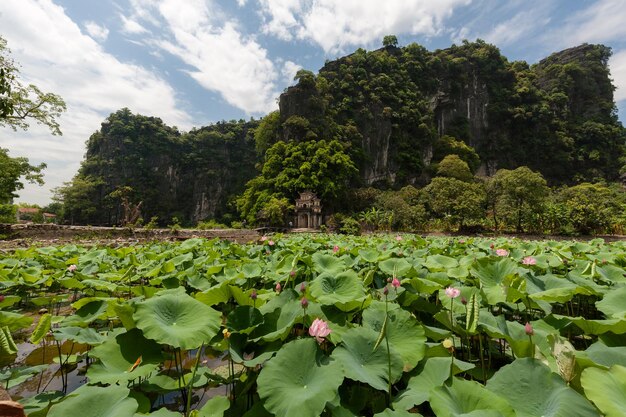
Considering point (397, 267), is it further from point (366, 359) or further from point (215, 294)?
point (215, 294)

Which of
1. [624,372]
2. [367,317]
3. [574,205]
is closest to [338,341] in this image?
[367,317]

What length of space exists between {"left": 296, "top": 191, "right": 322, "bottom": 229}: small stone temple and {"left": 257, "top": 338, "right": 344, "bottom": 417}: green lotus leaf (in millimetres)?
23046

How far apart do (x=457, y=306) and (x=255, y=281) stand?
169 cm

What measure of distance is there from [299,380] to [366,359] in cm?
29

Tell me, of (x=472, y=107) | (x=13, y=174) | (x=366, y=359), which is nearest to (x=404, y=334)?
(x=366, y=359)

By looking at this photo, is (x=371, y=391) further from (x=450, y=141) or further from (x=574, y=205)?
(x=450, y=141)

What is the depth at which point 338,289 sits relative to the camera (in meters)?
1.80

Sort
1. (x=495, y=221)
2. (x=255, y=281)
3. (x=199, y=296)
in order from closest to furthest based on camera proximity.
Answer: (x=199, y=296) → (x=255, y=281) → (x=495, y=221)

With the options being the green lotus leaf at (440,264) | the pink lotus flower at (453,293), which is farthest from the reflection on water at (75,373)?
the green lotus leaf at (440,264)

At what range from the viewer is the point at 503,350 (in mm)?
1639

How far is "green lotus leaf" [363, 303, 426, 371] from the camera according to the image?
3.97ft

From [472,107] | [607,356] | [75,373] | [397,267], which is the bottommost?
[75,373]

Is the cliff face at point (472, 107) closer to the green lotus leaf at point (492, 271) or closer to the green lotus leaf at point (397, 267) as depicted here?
the green lotus leaf at point (397, 267)

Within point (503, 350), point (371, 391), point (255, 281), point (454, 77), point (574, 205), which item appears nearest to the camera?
point (371, 391)
